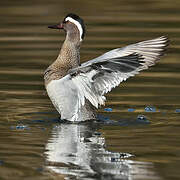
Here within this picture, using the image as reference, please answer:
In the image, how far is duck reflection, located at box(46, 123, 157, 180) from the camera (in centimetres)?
805

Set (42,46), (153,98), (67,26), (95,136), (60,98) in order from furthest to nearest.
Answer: (42,46) < (153,98) < (67,26) < (60,98) < (95,136)

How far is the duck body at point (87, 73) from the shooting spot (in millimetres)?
9938

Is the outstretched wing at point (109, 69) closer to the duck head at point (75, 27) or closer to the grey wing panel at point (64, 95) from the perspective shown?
the grey wing panel at point (64, 95)

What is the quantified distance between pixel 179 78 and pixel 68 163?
5267 mm

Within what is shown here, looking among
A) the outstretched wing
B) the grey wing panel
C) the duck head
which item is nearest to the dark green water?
the grey wing panel

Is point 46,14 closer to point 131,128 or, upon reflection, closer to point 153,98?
point 153,98

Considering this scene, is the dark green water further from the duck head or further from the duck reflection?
the duck head

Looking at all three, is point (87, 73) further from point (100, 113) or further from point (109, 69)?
point (100, 113)

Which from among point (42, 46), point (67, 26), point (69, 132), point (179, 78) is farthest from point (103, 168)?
point (42, 46)

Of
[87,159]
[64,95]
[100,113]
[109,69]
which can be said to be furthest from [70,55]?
[87,159]

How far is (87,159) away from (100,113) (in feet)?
9.22

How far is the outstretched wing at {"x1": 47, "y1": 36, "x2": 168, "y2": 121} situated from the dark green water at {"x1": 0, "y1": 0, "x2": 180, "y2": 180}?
17.1 inches

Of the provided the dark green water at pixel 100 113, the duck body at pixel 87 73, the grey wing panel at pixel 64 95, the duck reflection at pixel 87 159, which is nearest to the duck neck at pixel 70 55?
the duck body at pixel 87 73

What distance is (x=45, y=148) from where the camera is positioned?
9188mm
